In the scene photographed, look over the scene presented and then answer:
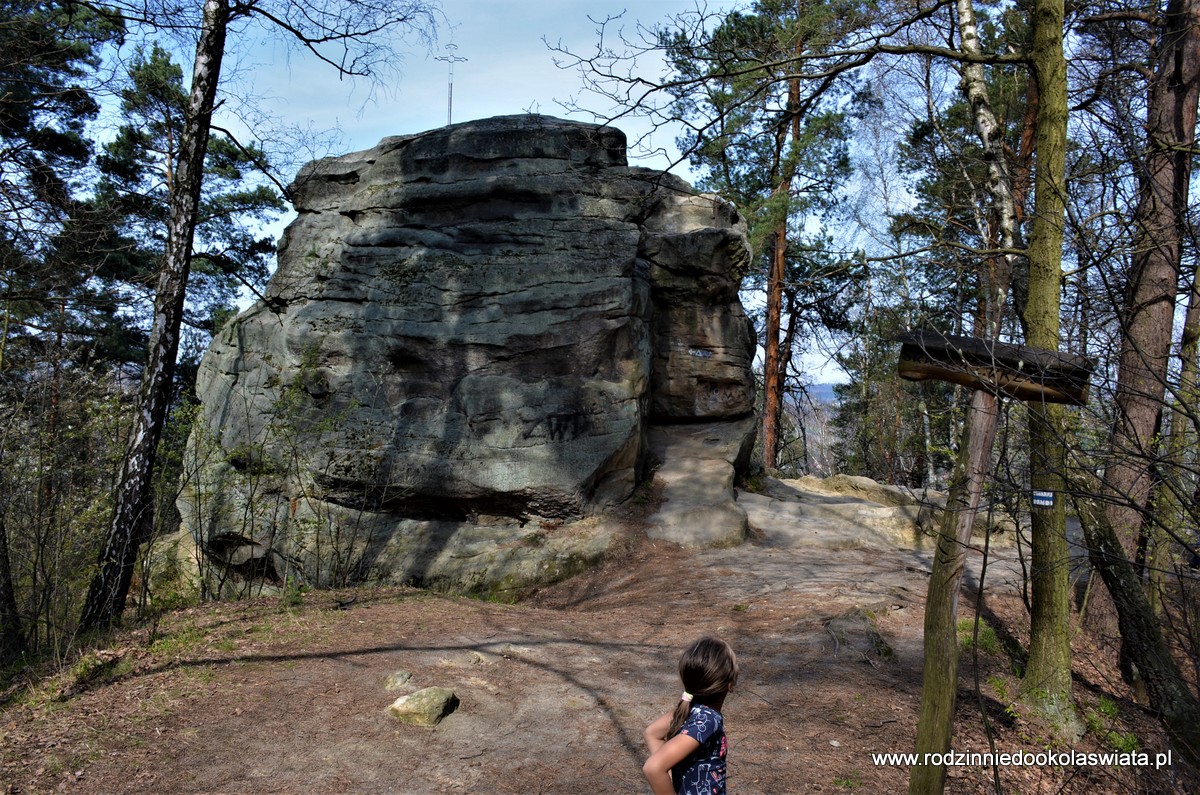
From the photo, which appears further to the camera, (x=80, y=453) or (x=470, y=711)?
(x=80, y=453)

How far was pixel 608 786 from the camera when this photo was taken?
4223mm

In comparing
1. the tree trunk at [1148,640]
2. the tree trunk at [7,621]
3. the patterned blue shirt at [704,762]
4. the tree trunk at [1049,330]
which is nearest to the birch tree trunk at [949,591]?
the tree trunk at [1148,640]

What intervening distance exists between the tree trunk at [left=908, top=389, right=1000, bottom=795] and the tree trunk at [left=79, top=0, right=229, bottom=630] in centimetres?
584

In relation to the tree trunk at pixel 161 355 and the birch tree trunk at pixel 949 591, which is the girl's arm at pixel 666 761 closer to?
the birch tree trunk at pixel 949 591

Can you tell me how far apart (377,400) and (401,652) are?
529cm

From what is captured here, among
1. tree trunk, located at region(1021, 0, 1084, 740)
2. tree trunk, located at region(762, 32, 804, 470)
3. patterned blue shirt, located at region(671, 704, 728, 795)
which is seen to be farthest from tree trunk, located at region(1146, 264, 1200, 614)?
tree trunk, located at region(762, 32, 804, 470)

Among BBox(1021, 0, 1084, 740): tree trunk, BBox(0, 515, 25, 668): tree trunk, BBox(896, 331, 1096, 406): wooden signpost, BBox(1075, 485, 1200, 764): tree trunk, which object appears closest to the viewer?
BBox(896, 331, 1096, 406): wooden signpost

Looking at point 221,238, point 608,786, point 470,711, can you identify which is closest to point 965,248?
point 608,786

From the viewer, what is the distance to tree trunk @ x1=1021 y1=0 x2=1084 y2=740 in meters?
5.31

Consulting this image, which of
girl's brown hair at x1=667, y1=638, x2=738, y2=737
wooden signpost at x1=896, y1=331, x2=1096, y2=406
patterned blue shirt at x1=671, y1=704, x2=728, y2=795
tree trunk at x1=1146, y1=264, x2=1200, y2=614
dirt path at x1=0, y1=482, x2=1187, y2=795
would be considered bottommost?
dirt path at x1=0, y1=482, x2=1187, y2=795

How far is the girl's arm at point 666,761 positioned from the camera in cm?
246

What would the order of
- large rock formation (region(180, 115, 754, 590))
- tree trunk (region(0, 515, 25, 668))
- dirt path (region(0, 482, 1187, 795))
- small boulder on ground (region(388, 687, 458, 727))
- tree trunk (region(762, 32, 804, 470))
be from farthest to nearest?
tree trunk (region(762, 32, 804, 470)), large rock formation (region(180, 115, 754, 590)), tree trunk (region(0, 515, 25, 668)), small boulder on ground (region(388, 687, 458, 727)), dirt path (region(0, 482, 1187, 795))

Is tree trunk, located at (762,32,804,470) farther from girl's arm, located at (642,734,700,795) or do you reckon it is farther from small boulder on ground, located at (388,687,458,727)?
girl's arm, located at (642,734,700,795)

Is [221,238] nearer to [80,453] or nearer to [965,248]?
[80,453]
